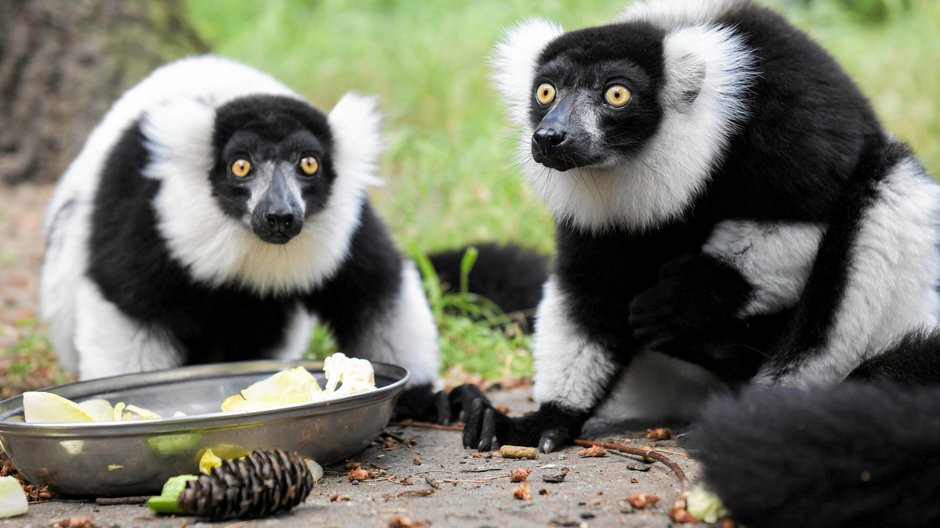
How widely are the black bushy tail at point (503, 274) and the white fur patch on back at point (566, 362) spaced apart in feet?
6.80

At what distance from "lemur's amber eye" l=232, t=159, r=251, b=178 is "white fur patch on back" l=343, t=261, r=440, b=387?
3.14 ft

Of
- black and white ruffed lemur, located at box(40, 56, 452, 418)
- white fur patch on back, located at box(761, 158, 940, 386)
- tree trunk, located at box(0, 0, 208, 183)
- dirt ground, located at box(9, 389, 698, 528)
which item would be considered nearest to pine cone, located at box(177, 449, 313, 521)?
dirt ground, located at box(9, 389, 698, 528)

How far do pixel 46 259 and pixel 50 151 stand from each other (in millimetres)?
3813

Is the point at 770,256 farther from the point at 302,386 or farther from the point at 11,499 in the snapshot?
the point at 11,499

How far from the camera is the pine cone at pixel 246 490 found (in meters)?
3.11

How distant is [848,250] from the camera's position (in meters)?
3.74

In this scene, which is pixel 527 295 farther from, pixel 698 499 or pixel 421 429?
pixel 698 499

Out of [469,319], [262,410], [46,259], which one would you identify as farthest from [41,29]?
[262,410]

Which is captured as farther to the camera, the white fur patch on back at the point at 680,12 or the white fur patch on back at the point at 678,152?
the white fur patch on back at the point at 680,12

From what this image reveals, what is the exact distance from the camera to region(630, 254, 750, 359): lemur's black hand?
3.79 meters

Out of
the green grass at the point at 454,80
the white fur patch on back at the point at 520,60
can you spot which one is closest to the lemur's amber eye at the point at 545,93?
the white fur patch on back at the point at 520,60

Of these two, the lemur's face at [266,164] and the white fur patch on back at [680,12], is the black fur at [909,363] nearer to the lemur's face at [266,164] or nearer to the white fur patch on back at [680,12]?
the white fur patch on back at [680,12]

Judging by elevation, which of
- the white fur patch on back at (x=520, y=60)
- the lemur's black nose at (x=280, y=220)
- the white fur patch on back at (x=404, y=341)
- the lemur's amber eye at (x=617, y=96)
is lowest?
the white fur patch on back at (x=404, y=341)

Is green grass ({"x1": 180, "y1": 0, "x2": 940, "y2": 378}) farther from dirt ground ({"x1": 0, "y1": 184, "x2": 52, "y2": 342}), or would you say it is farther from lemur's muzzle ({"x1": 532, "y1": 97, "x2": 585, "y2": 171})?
lemur's muzzle ({"x1": 532, "y1": 97, "x2": 585, "y2": 171})
